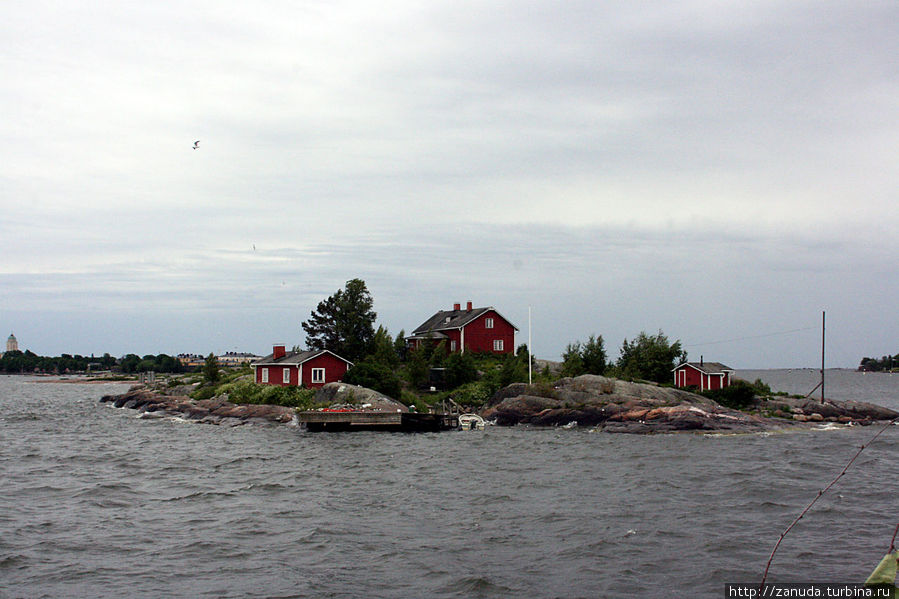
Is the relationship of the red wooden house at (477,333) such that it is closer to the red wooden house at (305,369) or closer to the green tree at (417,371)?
the green tree at (417,371)

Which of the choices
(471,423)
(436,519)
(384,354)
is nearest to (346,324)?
(384,354)

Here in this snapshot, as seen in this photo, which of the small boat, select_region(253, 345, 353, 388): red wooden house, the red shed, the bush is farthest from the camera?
the red shed

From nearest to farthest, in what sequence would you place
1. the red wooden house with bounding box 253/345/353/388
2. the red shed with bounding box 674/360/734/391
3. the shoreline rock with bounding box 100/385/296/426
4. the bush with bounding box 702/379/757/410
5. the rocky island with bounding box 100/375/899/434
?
the rocky island with bounding box 100/375/899/434 → the shoreline rock with bounding box 100/385/296/426 → the bush with bounding box 702/379/757/410 → the red wooden house with bounding box 253/345/353/388 → the red shed with bounding box 674/360/734/391

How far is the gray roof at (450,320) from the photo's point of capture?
7000 cm

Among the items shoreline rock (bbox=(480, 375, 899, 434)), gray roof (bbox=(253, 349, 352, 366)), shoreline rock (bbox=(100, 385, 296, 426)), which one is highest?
gray roof (bbox=(253, 349, 352, 366))

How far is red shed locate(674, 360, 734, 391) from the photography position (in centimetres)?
5806

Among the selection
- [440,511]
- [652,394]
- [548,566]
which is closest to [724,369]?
[652,394]

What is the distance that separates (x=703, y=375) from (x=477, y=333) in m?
21.1

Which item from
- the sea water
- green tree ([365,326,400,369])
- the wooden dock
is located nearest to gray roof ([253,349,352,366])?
green tree ([365,326,400,369])

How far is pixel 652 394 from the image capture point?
4972 cm

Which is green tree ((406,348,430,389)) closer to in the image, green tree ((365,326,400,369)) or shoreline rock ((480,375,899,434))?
green tree ((365,326,400,369))

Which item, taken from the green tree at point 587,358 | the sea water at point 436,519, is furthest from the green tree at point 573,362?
the sea water at point 436,519

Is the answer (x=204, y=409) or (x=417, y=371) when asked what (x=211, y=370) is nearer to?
(x=204, y=409)

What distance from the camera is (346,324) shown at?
205 ft
